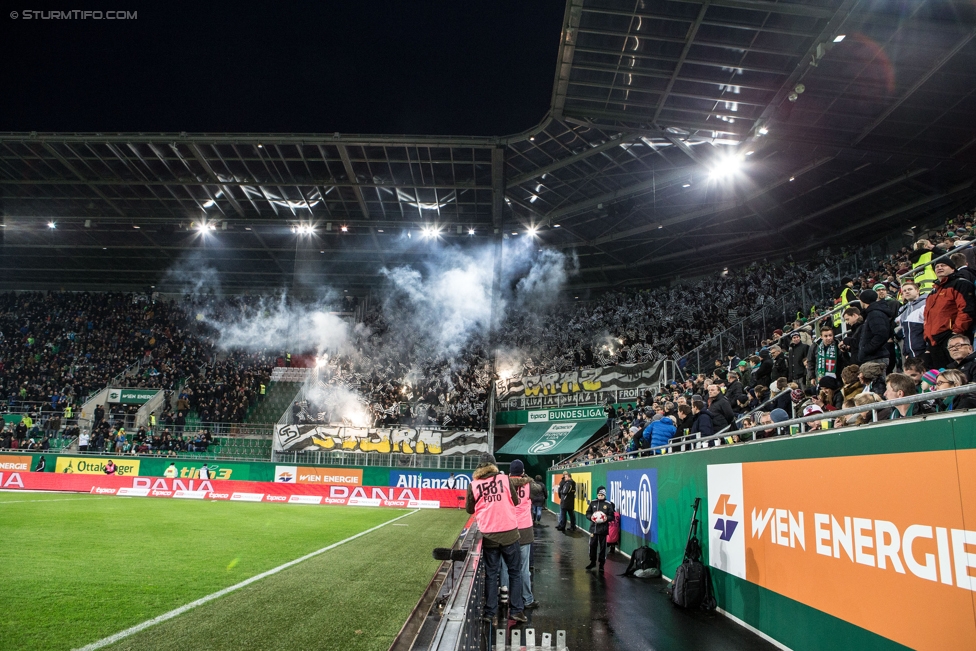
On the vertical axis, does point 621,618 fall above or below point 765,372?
below

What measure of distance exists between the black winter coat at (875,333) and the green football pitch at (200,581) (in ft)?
19.3

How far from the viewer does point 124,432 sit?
99.2 feet

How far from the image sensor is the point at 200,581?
8.11 m

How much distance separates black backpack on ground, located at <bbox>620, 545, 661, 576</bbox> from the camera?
32.8 ft

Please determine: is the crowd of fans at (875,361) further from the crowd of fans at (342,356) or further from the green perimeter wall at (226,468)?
the green perimeter wall at (226,468)

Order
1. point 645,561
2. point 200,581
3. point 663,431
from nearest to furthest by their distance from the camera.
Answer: point 200,581, point 645,561, point 663,431

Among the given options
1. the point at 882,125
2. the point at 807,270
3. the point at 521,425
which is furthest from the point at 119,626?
the point at 807,270

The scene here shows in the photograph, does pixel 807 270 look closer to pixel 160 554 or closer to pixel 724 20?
pixel 724 20

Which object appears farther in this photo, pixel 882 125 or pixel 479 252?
pixel 479 252

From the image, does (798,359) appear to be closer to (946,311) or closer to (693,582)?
A: (946,311)

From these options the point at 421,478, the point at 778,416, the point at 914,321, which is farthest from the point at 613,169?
the point at 778,416

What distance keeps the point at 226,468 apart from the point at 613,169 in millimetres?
→ 21971

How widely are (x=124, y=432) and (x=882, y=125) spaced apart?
34.2 m

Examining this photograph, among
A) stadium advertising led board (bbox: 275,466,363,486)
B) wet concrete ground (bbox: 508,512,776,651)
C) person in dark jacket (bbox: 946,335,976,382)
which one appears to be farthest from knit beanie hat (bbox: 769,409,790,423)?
stadium advertising led board (bbox: 275,466,363,486)
